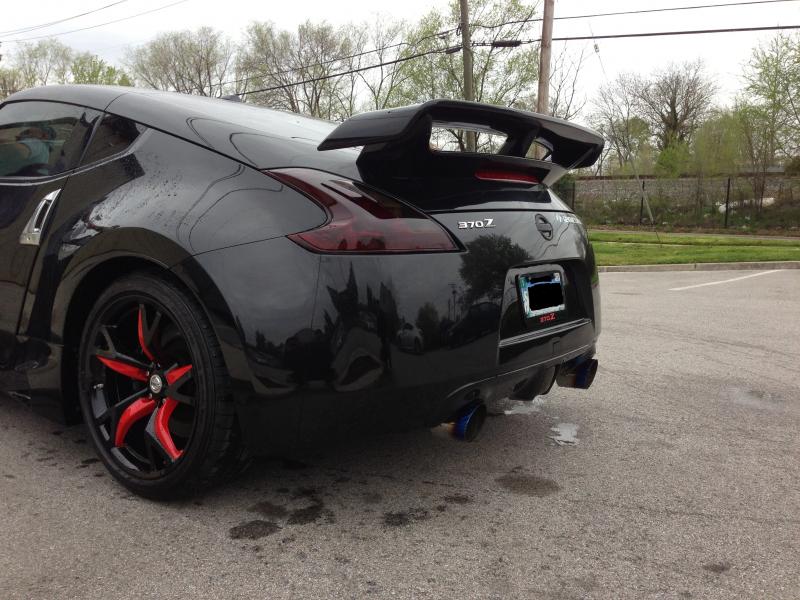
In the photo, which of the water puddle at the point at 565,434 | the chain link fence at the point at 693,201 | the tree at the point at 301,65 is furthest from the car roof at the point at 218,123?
the tree at the point at 301,65

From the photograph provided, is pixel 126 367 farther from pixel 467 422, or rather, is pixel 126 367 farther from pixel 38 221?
pixel 467 422

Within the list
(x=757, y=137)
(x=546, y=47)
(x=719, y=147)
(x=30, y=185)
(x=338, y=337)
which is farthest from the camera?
(x=719, y=147)

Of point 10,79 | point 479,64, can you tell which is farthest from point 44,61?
point 479,64

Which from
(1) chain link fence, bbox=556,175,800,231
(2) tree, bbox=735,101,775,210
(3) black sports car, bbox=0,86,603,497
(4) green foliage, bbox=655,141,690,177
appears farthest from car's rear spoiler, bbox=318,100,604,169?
(4) green foliage, bbox=655,141,690,177

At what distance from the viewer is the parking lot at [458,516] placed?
181 centimetres

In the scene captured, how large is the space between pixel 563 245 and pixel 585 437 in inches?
37.3

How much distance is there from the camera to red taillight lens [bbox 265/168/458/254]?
77.2 inches

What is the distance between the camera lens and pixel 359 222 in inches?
78.4

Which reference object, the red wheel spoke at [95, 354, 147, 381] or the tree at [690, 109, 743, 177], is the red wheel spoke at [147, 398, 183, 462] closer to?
the red wheel spoke at [95, 354, 147, 381]

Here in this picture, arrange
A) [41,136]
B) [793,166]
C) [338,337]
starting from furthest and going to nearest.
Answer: [793,166]
[41,136]
[338,337]

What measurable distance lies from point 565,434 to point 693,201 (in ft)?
85.5

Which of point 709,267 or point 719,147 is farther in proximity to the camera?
point 719,147

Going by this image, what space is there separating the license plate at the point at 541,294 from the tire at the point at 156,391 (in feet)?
3.44

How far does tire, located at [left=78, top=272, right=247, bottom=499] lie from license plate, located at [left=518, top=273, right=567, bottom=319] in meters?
1.05
